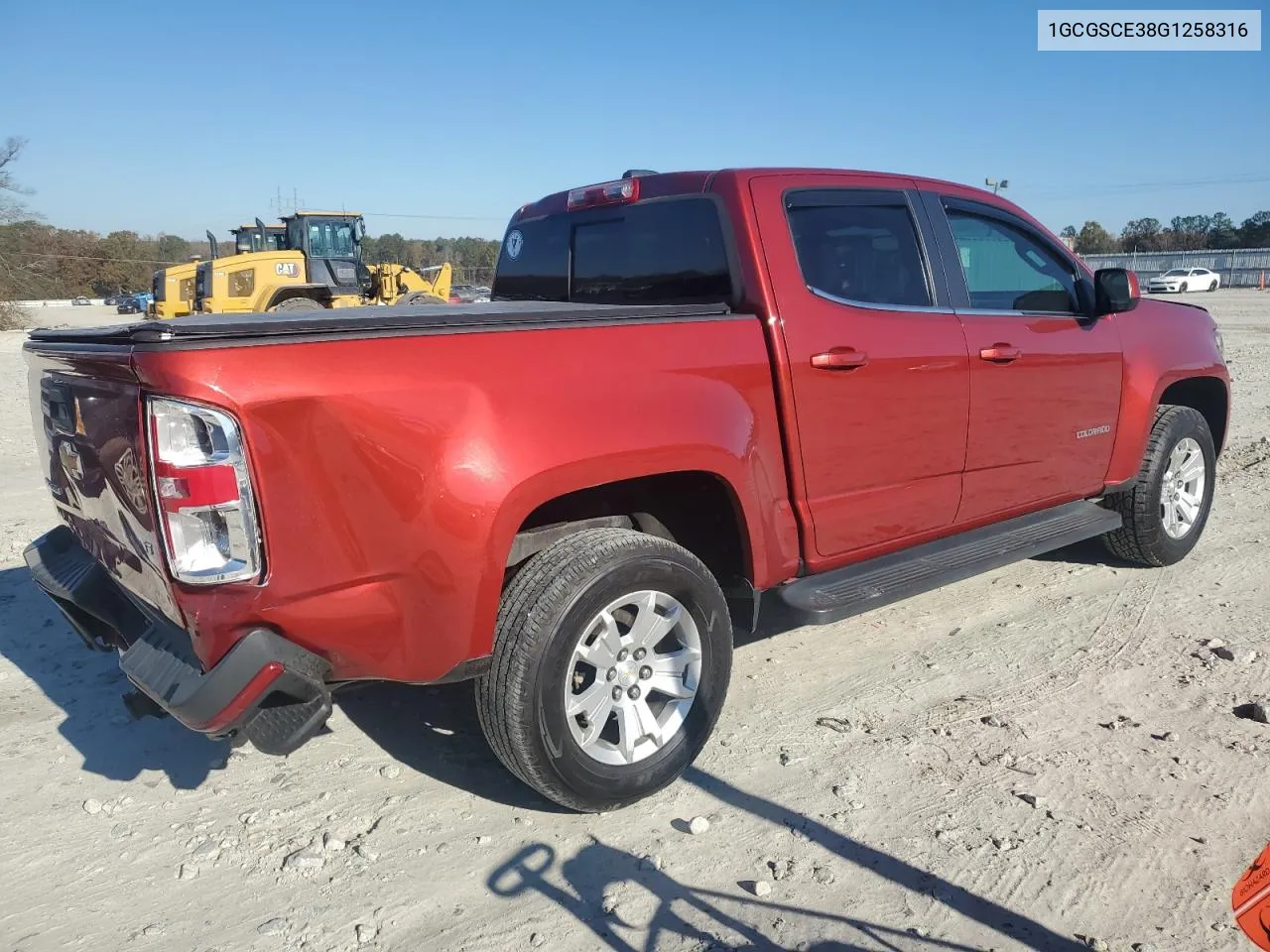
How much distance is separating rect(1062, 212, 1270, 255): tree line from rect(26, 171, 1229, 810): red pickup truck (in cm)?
7556

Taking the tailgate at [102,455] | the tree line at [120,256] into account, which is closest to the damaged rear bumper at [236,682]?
the tailgate at [102,455]

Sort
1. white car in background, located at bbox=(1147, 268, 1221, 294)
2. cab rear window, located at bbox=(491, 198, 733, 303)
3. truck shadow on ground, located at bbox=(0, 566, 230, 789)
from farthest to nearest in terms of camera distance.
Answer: white car in background, located at bbox=(1147, 268, 1221, 294) → cab rear window, located at bbox=(491, 198, 733, 303) → truck shadow on ground, located at bbox=(0, 566, 230, 789)

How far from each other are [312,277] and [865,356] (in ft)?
53.1

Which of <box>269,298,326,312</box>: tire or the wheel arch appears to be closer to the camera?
the wheel arch

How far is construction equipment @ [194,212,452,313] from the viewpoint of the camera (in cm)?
1700

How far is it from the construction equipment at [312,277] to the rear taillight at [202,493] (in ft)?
46.1

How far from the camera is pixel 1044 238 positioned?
4504mm

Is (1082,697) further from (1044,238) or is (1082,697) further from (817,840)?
(1044,238)

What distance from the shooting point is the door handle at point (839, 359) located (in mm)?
3359

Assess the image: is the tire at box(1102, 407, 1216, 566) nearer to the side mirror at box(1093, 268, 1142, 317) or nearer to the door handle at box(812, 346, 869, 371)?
the side mirror at box(1093, 268, 1142, 317)

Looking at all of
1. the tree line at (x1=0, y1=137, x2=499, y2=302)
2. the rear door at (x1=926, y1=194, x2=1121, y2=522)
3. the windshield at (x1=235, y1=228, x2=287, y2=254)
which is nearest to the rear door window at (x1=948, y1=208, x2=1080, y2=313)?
the rear door at (x1=926, y1=194, x2=1121, y2=522)

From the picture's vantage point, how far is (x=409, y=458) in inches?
97.0

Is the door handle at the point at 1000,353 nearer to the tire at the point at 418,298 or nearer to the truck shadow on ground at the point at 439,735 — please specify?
the truck shadow on ground at the point at 439,735

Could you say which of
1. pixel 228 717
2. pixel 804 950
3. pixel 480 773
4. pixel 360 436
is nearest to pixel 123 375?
pixel 360 436
